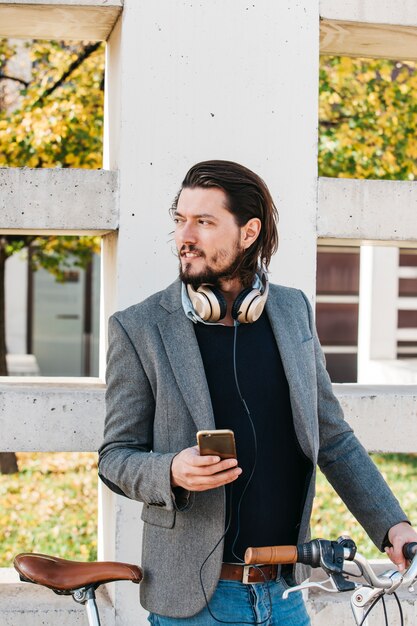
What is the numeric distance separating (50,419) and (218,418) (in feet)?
3.64

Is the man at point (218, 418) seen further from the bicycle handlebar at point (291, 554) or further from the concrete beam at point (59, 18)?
the concrete beam at point (59, 18)

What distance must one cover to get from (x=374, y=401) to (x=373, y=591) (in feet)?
4.83

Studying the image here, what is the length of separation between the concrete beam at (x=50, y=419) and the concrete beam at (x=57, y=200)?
2.04 ft

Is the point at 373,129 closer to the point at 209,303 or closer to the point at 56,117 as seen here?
the point at 56,117

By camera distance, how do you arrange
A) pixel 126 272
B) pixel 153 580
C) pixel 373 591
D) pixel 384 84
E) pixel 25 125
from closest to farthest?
pixel 373 591
pixel 153 580
pixel 126 272
pixel 25 125
pixel 384 84

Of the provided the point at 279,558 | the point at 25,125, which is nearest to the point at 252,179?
the point at 279,558

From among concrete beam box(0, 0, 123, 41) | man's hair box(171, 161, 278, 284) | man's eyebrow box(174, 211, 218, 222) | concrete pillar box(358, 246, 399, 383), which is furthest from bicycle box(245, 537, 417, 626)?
concrete pillar box(358, 246, 399, 383)

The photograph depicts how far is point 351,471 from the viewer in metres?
2.96

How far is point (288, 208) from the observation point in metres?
3.81

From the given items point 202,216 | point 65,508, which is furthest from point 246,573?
point 65,508

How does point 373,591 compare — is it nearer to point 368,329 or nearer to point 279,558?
point 279,558

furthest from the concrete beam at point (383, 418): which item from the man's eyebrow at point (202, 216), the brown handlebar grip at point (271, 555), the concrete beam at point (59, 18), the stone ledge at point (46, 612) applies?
the concrete beam at point (59, 18)

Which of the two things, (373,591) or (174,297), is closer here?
(373,591)

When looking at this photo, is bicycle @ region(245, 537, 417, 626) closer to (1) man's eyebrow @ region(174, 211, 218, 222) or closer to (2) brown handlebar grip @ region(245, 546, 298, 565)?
(2) brown handlebar grip @ region(245, 546, 298, 565)
